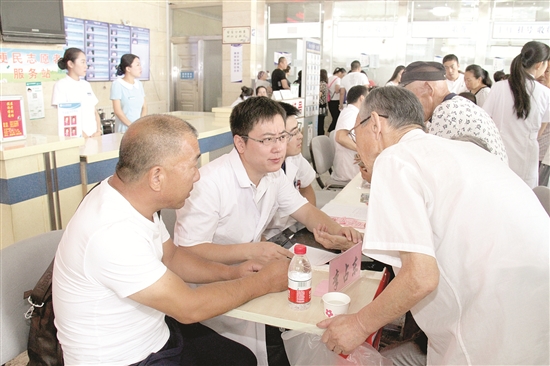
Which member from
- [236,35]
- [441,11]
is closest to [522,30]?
[441,11]

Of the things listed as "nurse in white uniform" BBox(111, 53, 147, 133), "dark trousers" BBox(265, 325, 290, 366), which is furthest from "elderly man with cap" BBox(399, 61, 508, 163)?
"nurse in white uniform" BBox(111, 53, 147, 133)

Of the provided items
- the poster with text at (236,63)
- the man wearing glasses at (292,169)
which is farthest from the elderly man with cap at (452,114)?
the poster with text at (236,63)

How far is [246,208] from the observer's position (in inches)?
87.1

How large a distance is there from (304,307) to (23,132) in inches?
108

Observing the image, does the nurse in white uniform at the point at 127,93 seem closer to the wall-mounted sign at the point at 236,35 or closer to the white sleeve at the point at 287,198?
the white sleeve at the point at 287,198

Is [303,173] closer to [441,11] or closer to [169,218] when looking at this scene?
[169,218]

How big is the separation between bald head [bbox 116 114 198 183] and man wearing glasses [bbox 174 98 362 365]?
2.09 feet

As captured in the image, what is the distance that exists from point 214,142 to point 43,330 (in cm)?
401

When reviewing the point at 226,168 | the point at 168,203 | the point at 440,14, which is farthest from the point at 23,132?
the point at 440,14

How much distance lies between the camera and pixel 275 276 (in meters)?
1.65

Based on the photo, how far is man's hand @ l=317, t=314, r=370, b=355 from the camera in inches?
54.3

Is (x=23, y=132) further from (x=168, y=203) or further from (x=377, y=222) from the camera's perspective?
(x=377, y=222)

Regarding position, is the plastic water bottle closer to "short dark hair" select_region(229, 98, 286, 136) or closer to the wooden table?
the wooden table

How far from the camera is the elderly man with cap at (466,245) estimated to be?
123 centimetres
